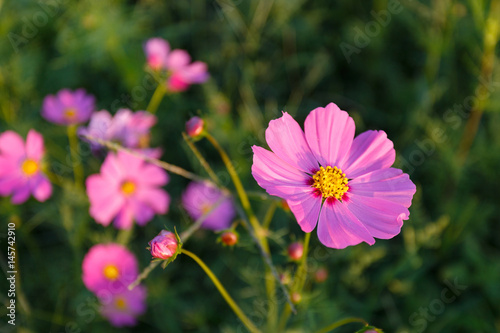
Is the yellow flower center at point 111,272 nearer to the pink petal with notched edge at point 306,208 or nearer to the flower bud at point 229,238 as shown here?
the flower bud at point 229,238

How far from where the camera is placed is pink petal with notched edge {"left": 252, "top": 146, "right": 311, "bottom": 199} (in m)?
0.85

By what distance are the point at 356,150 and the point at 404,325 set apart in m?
1.02

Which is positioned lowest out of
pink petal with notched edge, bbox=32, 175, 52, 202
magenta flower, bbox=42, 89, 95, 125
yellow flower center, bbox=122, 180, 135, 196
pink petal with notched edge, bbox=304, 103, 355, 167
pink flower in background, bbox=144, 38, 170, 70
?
yellow flower center, bbox=122, 180, 135, 196

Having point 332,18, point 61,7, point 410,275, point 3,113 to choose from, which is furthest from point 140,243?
point 332,18

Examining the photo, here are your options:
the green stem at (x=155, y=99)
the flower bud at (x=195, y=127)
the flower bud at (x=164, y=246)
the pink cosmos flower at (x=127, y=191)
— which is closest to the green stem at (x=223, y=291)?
the flower bud at (x=164, y=246)

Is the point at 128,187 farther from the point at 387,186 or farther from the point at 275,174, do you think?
the point at 387,186

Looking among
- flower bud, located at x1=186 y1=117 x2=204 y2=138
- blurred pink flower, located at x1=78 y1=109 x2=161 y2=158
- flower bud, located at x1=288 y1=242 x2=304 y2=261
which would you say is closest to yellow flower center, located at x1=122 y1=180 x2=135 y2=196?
blurred pink flower, located at x1=78 y1=109 x2=161 y2=158

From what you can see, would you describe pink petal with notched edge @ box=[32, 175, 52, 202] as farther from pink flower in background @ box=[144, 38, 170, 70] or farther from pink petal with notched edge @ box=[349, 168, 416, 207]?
pink petal with notched edge @ box=[349, 168, 416, 207]

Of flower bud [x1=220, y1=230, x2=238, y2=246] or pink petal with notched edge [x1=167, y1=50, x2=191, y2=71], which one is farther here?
pink petal with notched edge [x1=167, y1=50, x2=191, y2=71]

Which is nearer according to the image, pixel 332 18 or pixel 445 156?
pixel 445 156

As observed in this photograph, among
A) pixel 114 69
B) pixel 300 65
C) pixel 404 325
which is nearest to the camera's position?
pixel 404 325

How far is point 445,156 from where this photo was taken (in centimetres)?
192

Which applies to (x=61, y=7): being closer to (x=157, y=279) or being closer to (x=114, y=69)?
(x=114, y=69)

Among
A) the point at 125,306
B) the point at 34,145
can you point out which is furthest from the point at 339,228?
the point at 34,145
